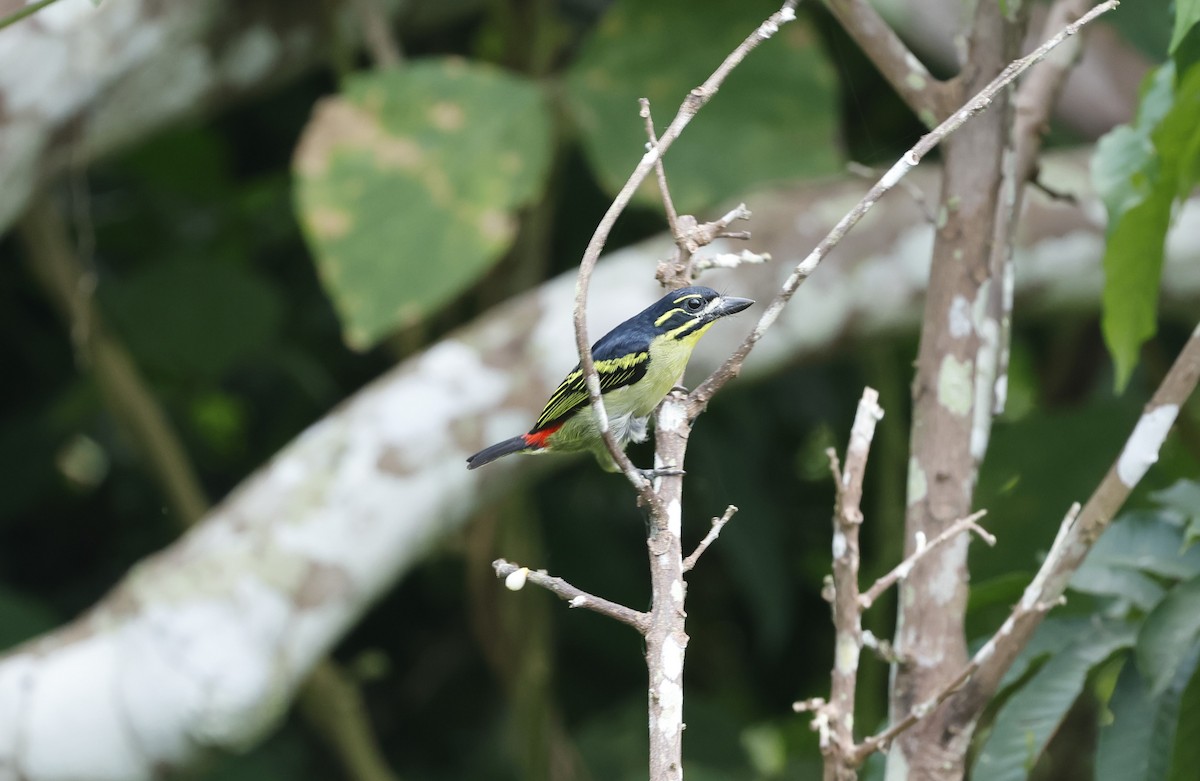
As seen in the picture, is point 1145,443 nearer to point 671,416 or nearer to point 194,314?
point 671,416

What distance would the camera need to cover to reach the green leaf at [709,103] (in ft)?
9.60

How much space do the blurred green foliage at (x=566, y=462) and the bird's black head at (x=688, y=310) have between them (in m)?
0.65

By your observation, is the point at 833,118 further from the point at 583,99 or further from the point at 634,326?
the point at 634,326

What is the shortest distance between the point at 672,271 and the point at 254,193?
2.65m

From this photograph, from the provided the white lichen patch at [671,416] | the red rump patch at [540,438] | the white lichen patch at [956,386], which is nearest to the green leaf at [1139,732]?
the white lichen patch at [956,386]

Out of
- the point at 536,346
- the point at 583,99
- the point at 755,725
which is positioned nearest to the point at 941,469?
the point at 536,346

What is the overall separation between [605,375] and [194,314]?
232 centimetres

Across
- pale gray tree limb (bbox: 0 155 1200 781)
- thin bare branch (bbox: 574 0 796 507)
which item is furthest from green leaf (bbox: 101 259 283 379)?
thin bare branch (bbox: 574 0 796 507)

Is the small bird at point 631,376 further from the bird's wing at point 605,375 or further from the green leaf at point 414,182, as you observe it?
the green leaf at point 414,182

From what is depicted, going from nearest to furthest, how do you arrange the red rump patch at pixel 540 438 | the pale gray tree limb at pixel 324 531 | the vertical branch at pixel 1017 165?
the red rump patch at pixel 540 438
the vertical branch at pixel 1017 165
the pale gray tree limb at pixel 324 531

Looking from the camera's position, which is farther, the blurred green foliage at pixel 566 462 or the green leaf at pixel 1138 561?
the blurred green foliage at pixel 566 462

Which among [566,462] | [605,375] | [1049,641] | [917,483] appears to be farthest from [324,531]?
[1049,641]

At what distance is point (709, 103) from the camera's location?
303 cm

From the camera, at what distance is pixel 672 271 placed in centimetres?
148
